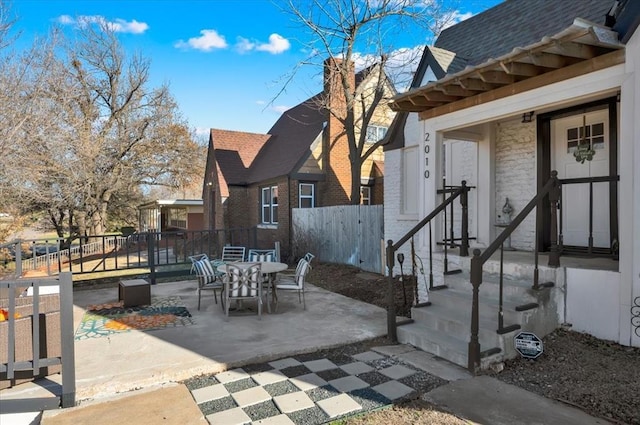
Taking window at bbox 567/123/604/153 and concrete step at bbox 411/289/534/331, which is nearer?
concrete step at bbox 411/289/534/331

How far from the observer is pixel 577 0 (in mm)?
6043

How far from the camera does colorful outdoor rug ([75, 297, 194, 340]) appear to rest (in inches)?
223

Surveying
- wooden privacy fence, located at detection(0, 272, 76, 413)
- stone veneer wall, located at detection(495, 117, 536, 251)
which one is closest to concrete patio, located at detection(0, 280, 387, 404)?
wooden privacy fence, located at detection(0, 272, 76, 413)

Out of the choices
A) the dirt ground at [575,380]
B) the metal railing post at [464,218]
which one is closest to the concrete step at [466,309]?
the dirt ground at [575,380]

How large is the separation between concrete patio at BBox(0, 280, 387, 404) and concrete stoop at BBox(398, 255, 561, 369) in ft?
2.33

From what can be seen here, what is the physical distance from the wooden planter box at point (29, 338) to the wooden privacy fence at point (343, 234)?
7.80 meters

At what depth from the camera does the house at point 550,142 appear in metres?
4.11

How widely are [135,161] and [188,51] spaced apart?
856 cm

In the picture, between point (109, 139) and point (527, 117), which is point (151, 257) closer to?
point (527, 117)

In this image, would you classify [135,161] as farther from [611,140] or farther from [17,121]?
[611,140]

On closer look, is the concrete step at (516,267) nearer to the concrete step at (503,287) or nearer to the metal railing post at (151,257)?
the concrete step at (503,287)

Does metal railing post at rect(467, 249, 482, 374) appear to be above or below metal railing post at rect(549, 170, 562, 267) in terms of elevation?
below

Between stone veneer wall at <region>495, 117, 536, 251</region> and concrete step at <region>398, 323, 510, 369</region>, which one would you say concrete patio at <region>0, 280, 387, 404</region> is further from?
stone veneer wall at <region>495, 117, 536, 251</region>

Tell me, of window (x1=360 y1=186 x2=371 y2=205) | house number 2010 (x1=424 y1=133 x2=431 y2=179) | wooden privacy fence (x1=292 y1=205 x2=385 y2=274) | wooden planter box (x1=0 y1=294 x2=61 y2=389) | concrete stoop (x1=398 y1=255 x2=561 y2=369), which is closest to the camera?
wooden planter box (x1=0 y1=294 x2=61 y2=389)
